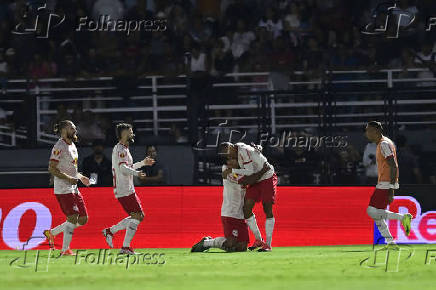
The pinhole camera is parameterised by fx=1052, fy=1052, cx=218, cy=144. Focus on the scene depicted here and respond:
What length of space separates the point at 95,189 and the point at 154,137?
4519 millimetres

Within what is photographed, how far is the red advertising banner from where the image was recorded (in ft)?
60.7

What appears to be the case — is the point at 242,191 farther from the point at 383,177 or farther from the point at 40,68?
the point at 40,68

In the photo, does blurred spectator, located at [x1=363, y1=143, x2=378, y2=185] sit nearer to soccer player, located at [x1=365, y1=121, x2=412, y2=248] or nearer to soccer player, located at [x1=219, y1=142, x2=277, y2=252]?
soccer player, located at [x1=219, y1=142, x2=277, y2=252]

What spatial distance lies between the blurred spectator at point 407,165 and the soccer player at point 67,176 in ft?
27.9

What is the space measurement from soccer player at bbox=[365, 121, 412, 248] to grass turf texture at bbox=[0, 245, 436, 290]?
1.12 metres

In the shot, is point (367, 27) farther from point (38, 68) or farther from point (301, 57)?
point (38, 68)

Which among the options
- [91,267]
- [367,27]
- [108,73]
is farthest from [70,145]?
[367,27]

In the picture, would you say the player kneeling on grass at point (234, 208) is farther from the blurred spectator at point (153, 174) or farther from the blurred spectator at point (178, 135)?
the blurred spectator at point (178, 135)

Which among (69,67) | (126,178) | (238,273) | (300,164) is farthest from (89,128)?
(238,273)

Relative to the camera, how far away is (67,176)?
1494cm

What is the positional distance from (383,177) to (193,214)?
4.36 m

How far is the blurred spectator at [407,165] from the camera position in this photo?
2153cm

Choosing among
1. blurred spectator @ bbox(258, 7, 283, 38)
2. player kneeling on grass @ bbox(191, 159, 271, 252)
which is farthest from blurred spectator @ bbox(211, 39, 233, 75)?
player kneeling on grass @ bbox(191, 159, 271, 252)

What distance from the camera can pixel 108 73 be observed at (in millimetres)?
24609
